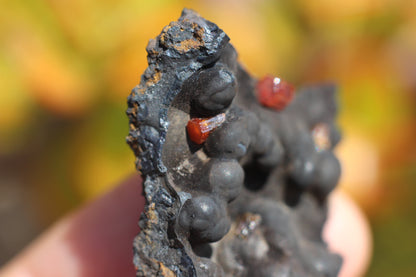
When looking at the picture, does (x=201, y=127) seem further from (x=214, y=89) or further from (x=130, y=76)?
(x=130, y=76)

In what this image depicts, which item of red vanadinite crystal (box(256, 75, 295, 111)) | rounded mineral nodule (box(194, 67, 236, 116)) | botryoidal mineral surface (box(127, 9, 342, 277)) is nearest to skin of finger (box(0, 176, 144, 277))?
botryoidal mineral surface (box(127, 9, 342, 277))

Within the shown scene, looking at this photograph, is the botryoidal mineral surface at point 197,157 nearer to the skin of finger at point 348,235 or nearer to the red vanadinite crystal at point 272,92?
the red vanadinite crystal at point 272,92

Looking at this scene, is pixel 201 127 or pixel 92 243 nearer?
pixel 201 127

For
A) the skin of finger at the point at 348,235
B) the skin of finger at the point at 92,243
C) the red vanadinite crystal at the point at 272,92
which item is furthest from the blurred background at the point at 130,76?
the red vanadinite crystal at the point at 272,92

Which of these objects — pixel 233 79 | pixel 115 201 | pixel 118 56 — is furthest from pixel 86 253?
pixel 118 56

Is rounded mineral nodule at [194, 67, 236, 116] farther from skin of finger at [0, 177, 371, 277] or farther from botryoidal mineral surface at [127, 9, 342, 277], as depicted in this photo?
skin of finger at [0, 177, 371, 277]

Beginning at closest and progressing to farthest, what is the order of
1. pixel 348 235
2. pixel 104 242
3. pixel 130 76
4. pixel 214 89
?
pixel 214 89 → pixel 104 242 → pixel 348 235 → pixel 130 76

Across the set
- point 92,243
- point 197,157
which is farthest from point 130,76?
point 197,157
